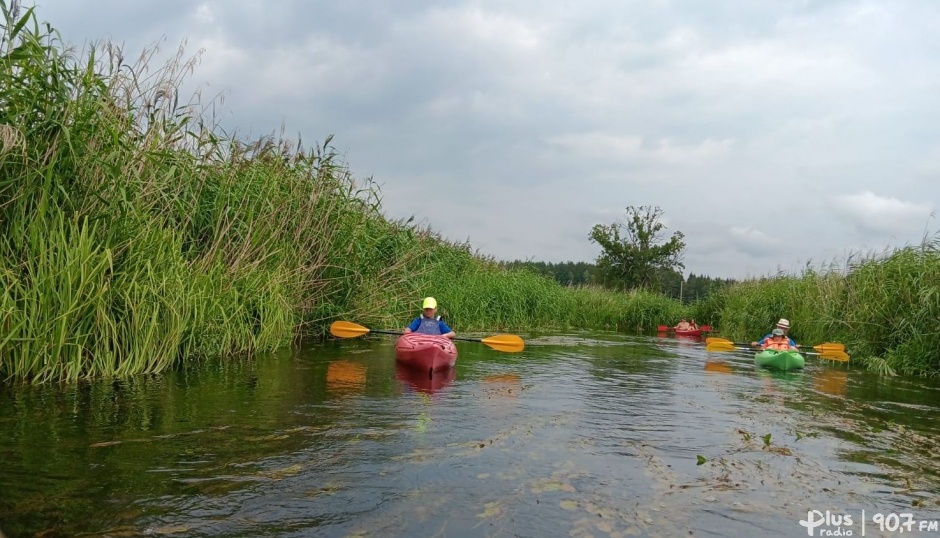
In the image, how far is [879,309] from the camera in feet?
38.4

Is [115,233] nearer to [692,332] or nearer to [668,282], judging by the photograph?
[692,332]

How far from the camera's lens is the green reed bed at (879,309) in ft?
34.2

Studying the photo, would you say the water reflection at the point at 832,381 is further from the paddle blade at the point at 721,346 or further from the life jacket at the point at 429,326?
the life jacket at the point at 429,326

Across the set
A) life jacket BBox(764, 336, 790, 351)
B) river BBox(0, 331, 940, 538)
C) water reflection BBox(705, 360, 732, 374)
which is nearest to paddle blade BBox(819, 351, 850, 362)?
life jacket BBox(764, 336, 790, 351)

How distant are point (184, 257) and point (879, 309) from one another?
11494 mm

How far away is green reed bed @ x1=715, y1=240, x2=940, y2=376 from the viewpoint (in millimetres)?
10430

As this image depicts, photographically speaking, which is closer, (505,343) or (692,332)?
(505,343)

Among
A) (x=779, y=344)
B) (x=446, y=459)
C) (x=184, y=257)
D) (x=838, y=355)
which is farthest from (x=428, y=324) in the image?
(x=838, y=355)

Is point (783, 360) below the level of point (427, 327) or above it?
below

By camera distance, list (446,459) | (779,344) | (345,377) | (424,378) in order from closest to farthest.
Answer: (446,459) < (345,377) < (424,378) < (779,344)

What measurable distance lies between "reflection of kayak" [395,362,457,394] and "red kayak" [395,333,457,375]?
0.07 meters

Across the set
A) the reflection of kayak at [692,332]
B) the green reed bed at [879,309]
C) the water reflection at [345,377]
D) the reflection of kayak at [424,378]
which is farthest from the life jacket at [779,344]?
the reflection of kayak at [692,332]

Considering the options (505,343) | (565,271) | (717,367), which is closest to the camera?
(505,343)

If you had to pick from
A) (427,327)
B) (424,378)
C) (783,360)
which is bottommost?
(424,378)
